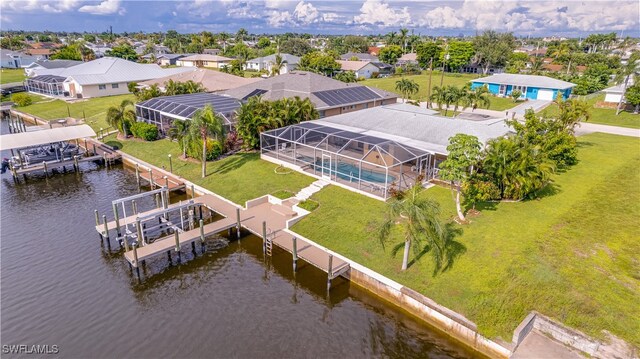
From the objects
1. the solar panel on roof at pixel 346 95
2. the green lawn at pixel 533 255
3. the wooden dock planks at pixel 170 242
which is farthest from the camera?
the solar panel on roof at pixel 346 95

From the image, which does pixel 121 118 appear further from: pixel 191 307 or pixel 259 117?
pixel 191 307

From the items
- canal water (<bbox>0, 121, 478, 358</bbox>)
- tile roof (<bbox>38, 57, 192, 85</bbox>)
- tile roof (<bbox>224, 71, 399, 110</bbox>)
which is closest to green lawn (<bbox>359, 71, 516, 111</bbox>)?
tile roof (<bbox>224, 71, 399, 110</bbox>)

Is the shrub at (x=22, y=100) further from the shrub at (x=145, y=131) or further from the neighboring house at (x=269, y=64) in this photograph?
the neighboring house at (x=269, y=64)

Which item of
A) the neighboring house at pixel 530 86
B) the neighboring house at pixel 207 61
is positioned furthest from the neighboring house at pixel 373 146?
the neighboring house at pixel 207 61

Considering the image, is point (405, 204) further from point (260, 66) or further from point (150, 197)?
point (260, 66)

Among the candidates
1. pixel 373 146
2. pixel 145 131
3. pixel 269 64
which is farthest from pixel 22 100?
pixel 373 146

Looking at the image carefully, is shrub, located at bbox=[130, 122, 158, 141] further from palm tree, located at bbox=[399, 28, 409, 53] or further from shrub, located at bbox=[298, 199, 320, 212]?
palm tree, located at bbox=[399, 28, 409, 53]
